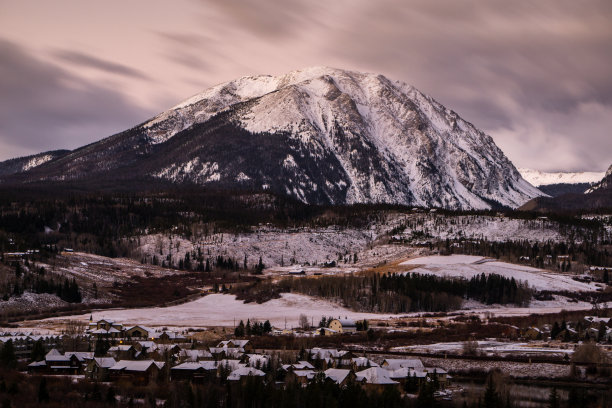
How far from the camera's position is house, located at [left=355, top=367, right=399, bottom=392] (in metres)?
88.9

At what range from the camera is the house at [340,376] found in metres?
88.9

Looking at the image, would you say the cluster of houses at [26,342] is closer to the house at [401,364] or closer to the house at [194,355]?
the house at [194,355]

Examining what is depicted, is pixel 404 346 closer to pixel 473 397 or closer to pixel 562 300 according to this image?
pixel 473 397

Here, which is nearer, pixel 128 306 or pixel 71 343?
pixel 71 343

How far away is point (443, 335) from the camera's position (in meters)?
140

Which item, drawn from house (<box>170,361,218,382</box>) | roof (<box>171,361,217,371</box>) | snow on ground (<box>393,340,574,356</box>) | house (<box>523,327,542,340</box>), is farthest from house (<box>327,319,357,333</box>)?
house (<box>170,361,218,382</box>)

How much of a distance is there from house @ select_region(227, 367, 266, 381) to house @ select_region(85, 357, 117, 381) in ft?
46.8

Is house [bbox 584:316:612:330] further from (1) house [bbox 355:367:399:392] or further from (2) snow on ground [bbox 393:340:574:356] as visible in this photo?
(1) house [bbox 355:367:399:392]

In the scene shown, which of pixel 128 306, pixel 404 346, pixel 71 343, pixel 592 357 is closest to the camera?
pixel 592 357

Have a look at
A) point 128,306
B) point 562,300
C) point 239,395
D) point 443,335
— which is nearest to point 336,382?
point 239,395

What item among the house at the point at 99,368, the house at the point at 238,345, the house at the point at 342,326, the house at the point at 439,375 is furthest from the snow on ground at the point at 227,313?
the house at the point at 439,375

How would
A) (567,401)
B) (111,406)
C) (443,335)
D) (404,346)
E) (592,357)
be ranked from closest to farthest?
1. (111,406)
2. (567,401)
3. (592,357)
4. (404,346)
5. (443,335)

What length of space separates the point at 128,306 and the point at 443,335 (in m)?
71.6

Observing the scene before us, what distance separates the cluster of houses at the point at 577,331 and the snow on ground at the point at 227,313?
36938 millimetres
